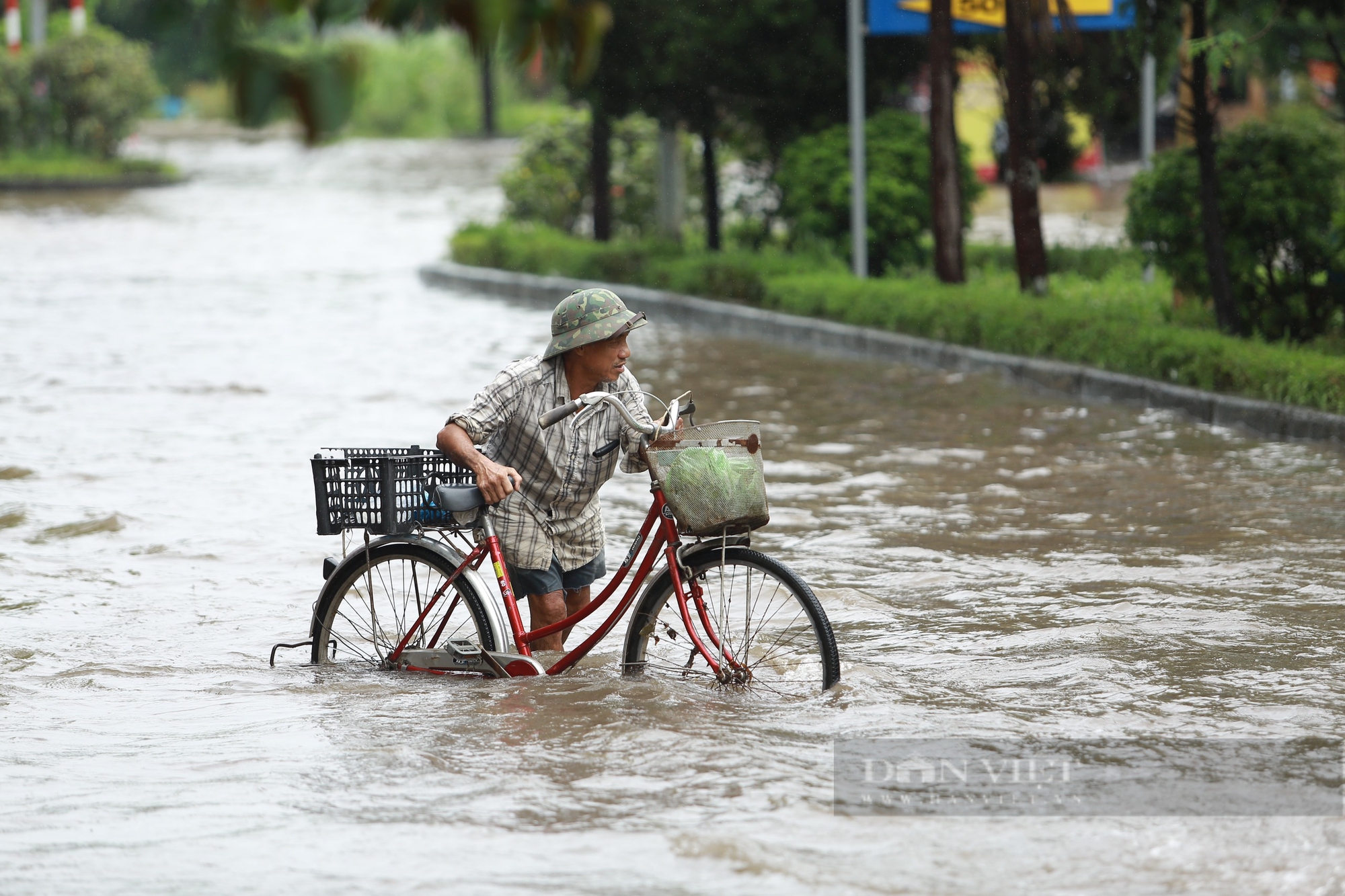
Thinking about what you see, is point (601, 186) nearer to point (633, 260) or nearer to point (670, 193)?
point (670, 193)

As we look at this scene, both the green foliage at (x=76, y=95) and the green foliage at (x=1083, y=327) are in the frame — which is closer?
the green foliage at (x=1083, y=327)

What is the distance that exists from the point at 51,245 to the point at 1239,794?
24179 millimetres

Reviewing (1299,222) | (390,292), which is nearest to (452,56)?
(390,292)

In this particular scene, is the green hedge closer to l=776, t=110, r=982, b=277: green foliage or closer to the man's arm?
l=776, t=110, r=982, b=277: green foliage

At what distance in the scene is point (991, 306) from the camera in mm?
13797

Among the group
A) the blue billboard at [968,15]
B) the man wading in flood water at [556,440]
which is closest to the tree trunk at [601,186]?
the blue billboard at [968,15]

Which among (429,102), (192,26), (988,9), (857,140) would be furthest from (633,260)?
(429,102)

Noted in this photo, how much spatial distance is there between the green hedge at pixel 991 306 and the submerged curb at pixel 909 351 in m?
0.13

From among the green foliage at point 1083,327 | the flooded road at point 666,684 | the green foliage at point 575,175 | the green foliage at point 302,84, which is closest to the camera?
the green foliage at point 302,84

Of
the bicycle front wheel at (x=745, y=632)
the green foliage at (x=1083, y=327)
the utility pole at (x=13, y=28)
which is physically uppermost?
the utility pole at (x=13, y=28)

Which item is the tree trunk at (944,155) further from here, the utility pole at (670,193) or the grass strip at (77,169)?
the grass strip at (77,169)

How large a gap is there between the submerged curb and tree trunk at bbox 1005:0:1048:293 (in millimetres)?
1173

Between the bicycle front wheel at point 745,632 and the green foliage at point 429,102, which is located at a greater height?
the green foliage at point 429,102

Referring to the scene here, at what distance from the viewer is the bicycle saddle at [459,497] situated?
5242 mm
